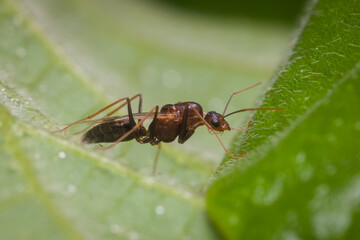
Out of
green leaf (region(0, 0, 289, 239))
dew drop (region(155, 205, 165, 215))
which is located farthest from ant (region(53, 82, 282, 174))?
dew drop (region(155, 205, 165, 215))

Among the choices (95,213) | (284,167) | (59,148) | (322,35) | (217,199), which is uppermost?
(322,35)

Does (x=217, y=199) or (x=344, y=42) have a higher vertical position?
(x=344, y=42)

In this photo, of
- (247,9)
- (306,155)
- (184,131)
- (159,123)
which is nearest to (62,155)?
(159,123)

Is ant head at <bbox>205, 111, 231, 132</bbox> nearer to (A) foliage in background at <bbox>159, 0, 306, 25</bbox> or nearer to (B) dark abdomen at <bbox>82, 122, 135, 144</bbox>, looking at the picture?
(B) dark abdomen at <bbox>82, 122, 135, 144</bbox>

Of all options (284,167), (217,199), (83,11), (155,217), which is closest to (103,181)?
(155,217)

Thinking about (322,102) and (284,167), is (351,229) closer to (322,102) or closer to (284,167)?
(284,167)

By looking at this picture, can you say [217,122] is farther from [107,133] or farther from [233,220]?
[233,220]
